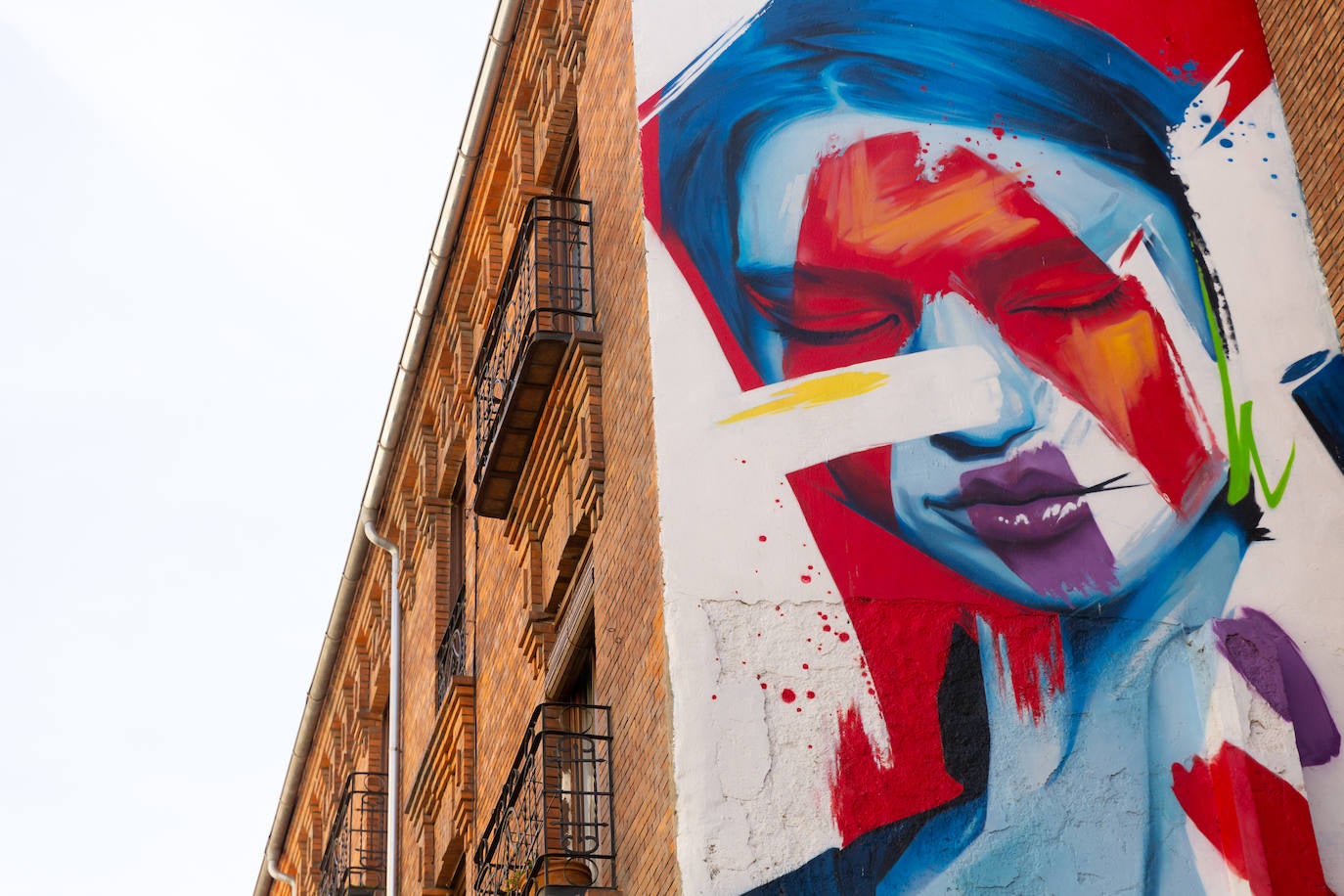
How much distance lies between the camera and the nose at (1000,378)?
38.8 ft

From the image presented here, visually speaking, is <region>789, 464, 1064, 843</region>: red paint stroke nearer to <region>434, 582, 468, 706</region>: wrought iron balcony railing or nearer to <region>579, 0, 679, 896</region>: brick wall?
<region>579, 0, 679, 896</region>: brick wall

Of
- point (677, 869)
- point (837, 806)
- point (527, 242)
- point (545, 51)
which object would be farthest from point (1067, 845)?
point (545, 51)

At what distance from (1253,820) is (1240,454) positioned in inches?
89.0

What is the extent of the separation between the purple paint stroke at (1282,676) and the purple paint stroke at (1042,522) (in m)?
0.73

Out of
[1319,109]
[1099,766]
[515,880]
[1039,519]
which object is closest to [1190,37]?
[1319,109]

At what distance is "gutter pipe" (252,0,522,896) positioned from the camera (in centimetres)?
1708

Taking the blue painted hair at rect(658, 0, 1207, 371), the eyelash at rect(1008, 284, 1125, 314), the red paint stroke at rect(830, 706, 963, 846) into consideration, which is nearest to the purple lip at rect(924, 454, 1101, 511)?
the eyelash at rect(1008, 284, 1125, 314)

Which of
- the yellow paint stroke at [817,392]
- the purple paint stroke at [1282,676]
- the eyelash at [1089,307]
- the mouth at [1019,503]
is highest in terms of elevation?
the eyelash at [1089,307]

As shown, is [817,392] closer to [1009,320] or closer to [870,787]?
[1009,320]

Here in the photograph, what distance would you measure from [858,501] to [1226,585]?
6.90 ft

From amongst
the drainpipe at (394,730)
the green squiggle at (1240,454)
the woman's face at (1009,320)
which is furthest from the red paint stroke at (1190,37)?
the drainpipe at (394,730)

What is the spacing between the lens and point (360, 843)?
2077 cm

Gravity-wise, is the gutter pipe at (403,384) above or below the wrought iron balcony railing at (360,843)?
above

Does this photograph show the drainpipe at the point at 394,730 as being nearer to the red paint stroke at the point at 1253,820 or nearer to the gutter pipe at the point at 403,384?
the gutter pipe at the point at 403,384
